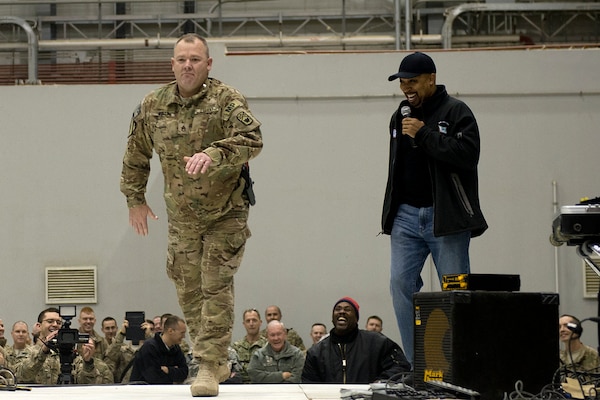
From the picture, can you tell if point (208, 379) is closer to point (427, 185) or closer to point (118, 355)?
point (427, 185)

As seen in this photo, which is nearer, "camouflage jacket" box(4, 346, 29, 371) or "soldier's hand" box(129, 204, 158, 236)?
"soldier's hand" box(129, 204, 158, 236)

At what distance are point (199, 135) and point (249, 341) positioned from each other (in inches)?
217

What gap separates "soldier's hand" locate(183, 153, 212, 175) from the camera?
379 cm

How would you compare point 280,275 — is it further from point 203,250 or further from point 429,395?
point 429,395

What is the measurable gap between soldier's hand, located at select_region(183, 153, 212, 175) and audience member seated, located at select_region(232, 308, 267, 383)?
542 centimetres

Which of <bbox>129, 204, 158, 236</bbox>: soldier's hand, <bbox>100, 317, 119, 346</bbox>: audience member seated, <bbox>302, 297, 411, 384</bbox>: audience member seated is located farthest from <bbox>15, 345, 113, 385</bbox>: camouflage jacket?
<bbox>129, 204, 158, 236</bbox>: soldier's hand

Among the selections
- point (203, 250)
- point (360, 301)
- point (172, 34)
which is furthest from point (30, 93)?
point (203, 250)

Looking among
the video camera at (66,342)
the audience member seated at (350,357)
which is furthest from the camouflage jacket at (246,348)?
the video camera at (66,342)

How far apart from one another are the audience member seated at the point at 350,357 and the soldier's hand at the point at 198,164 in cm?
274

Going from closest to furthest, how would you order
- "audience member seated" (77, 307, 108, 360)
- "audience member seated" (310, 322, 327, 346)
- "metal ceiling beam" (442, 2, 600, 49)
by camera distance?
"audience member seated" (77, 307, 108, 360) → "audience member seated" (310, 322, 327, 346) → "metal ceiling beam" (442, 2, 600, 49)

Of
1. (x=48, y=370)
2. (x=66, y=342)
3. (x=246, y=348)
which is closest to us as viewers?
(x=66, y=342)

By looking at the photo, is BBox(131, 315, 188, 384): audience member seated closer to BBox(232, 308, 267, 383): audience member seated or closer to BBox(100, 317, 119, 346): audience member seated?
BBox(232, 308, 267, 383): audience member seated

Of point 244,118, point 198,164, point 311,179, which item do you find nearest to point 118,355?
point 311,179

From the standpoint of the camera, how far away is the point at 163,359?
752cm
